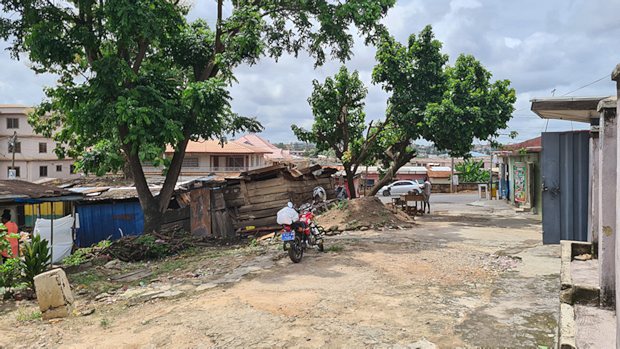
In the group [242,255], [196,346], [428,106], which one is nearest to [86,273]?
[242,255]

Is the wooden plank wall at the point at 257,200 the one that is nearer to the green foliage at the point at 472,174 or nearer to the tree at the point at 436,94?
the tree at the point at 436,94

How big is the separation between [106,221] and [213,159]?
2566 centimetres

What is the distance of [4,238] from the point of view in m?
8.17

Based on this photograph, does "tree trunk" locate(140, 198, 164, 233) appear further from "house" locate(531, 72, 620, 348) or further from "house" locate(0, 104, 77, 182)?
"house" locate(0, 104, 77, 182)

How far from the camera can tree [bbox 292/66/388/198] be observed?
1981 centimetres

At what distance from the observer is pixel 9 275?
8133mm

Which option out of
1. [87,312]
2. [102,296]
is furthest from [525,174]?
[87,312]

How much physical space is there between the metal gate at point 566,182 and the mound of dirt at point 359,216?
27.2 ft

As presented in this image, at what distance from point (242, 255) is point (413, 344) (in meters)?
6.23

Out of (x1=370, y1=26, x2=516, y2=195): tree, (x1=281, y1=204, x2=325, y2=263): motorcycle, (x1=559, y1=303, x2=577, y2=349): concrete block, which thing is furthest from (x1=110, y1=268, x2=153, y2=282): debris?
(x1=370, y1=26, x2=516, y2=195): tree

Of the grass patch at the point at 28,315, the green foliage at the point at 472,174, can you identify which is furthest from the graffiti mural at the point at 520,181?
the green foliage at the point at 472,174

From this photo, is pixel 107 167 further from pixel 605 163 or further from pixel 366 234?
pixel 605 163

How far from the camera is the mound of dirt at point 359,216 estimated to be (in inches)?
563

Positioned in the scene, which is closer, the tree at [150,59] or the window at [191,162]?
the tree at [150,59]
